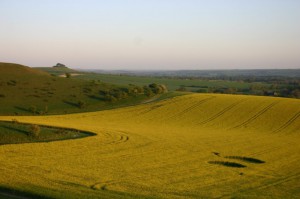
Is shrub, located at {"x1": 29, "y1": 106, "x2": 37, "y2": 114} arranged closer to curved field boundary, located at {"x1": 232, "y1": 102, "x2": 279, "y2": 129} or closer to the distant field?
curved field boundary, located at {"x1": 232, "y1": 102, "x2": 279, "y2": 129}

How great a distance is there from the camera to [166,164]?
85.8 ft

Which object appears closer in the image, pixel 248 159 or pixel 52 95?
pixel 248 159

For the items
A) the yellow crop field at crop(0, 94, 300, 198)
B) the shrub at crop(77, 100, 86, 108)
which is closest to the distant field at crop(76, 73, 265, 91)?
the shrub at crop(77, 100, 86, 108)

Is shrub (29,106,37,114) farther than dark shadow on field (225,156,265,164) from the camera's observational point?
Yes

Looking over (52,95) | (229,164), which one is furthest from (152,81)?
(229,164)

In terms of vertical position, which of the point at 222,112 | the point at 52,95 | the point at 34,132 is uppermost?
the point at 52,95

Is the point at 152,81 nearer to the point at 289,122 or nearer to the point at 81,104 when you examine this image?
the point at 81,104

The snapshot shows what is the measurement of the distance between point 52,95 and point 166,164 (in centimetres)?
5106

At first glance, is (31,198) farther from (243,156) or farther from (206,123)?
(206,123)

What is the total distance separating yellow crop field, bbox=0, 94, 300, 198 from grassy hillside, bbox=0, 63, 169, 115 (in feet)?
72.7

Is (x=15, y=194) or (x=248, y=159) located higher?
(x=15, y=194)

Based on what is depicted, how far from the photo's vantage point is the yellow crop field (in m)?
19.1

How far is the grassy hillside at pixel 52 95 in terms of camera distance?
64750 millimetres

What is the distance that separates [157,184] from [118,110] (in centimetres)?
4573
